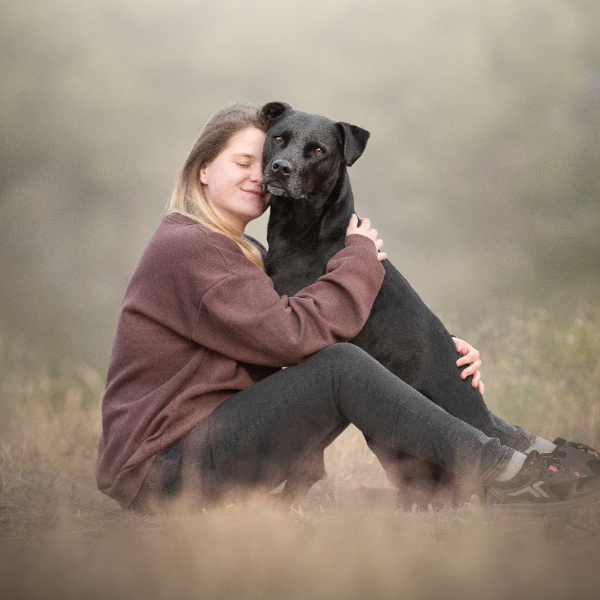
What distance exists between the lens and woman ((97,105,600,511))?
215 centimetres

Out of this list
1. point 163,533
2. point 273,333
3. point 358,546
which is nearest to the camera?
point 358,546

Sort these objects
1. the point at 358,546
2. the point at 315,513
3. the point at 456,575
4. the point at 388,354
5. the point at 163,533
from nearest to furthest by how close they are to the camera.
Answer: the point at 456,575 < the point at 358,546 < the point at 163,533 < the point at 315,513 < the point at 388,354

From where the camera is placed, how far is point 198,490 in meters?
2.19

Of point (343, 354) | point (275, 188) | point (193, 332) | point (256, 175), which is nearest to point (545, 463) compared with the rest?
point (343, 354)

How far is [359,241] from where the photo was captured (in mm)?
2469

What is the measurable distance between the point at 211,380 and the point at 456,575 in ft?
3.02

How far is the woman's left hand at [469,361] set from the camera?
2537 mm

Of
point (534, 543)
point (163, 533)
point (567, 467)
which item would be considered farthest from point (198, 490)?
point (567, 467)

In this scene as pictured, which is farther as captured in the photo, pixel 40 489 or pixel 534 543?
pixel 40 489

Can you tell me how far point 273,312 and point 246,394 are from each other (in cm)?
27

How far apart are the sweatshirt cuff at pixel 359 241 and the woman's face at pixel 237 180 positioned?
0.36 meters

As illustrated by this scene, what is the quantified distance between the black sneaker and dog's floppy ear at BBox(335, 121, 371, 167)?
4.00ft

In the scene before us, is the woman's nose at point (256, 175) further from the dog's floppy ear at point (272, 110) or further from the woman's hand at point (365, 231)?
the woman's hand at point (365, 231)

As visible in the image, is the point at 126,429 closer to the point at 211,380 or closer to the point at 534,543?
the point at 211,380
